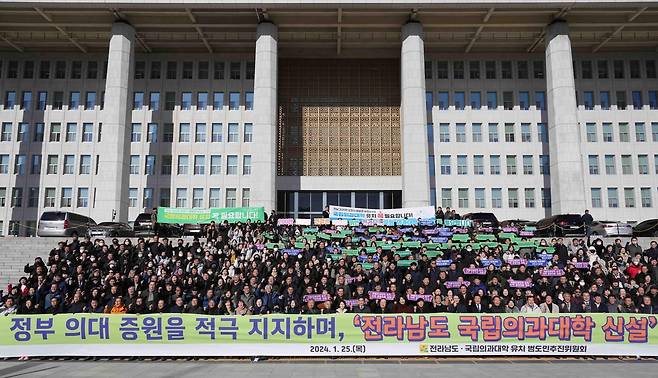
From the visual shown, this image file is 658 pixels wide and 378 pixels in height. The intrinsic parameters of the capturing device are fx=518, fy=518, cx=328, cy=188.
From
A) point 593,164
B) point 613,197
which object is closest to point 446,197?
point 593,164

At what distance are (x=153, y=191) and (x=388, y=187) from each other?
819 inches

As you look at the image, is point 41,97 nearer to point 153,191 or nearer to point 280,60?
point 153,191

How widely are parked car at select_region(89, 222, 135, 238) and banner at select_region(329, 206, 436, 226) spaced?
1227 centimetres

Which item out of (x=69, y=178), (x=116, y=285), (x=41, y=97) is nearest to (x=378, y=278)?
(x=116, y=285)

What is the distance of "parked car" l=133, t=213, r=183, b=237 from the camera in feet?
99.2

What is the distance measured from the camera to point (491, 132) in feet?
153

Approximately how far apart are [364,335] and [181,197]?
35.8 meters

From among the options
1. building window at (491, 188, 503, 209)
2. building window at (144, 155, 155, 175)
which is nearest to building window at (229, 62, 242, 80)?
building window at (144, 155, 155, 175)

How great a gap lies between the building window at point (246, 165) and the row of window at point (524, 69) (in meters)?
17.8

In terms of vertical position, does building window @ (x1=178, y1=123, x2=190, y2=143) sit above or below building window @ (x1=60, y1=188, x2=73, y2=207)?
above

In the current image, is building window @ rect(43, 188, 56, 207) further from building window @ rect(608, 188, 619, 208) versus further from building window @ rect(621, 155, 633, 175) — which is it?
building window @ rect(621, 155, 633, 175)

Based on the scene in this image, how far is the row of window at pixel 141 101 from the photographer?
46938 millimetres

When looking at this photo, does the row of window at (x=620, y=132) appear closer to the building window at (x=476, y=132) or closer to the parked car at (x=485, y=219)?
the building window at (x=476, y=132)

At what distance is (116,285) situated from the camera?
15.6 metres
